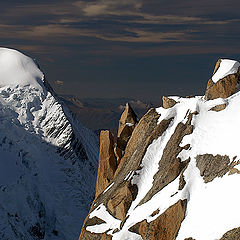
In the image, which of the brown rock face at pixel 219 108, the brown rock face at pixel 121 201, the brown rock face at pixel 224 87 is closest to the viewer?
the brown rock face at pixel 121 201

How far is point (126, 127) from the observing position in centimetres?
6938

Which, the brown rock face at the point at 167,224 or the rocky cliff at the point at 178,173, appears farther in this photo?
the brown rock face at the point at 167,224

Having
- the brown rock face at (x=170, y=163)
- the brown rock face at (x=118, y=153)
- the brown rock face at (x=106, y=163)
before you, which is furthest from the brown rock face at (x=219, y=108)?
the brown rock face at (x=106, y=163)

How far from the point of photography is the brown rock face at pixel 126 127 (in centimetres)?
6869

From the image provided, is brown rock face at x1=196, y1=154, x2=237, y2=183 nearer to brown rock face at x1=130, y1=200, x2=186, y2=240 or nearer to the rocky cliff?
the rocky cliff

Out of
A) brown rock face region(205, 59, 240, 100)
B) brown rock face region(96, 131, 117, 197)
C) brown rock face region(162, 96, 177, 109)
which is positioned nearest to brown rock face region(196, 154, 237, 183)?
brown rock face region(205, 59, 240, 100)

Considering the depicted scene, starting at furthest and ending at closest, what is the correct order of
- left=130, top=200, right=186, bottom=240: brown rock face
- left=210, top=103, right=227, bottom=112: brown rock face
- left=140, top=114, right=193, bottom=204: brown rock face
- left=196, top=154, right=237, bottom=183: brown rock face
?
left=210, top=103, right=227, bottom=112: brown rock face, left=140, top=114, right=193, bottom=204: brown rock face, left=196, top=154, right=237, bottom=183: brown rock face, left=130, top=200, right=186, bottom=240: brown rock face

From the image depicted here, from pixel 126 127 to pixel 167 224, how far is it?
23958 mm

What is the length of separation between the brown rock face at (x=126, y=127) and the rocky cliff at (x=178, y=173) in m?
0.18

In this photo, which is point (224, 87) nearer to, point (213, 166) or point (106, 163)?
point (213, 166)

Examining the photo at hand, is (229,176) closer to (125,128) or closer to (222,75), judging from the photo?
(222,75)

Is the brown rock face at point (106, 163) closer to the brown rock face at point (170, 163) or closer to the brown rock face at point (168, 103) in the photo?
the brown rock face at point (168, 103)

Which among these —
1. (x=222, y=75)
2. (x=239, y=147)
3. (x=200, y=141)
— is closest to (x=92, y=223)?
(x=200, y=141)

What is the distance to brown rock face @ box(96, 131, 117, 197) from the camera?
66.4 metres
